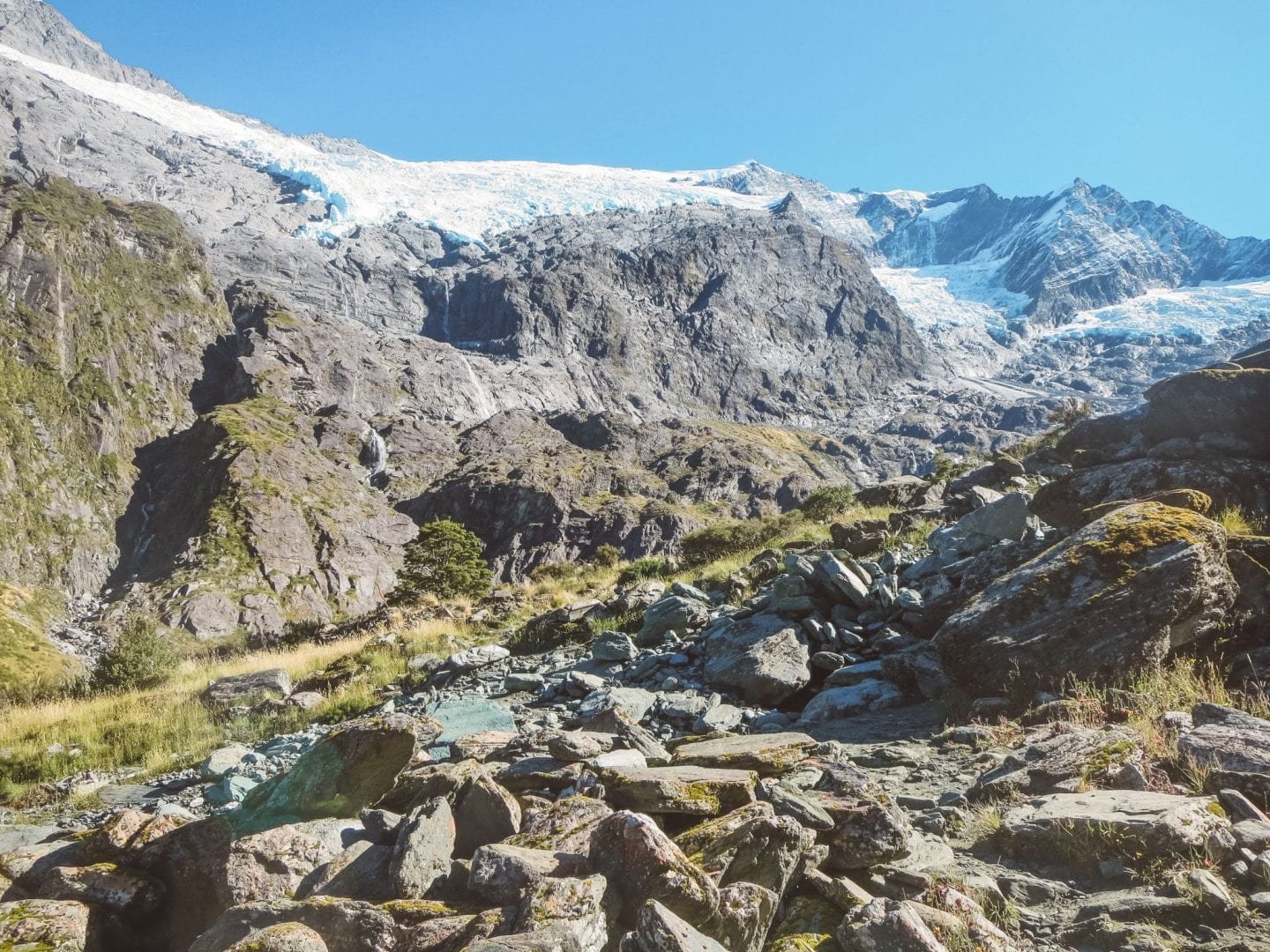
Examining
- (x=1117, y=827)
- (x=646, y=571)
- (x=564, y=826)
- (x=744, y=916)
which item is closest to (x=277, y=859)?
(x=564, y=826)

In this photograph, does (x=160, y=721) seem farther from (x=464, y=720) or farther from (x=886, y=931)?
(x=886, y=931)

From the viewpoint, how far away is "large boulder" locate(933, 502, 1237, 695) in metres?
7.65

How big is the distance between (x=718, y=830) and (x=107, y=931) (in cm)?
424

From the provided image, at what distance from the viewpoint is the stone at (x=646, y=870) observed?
3.96 meters

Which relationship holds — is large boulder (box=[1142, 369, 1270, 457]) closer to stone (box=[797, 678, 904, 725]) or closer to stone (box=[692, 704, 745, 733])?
stone (box=[797, 678, 904, 725])

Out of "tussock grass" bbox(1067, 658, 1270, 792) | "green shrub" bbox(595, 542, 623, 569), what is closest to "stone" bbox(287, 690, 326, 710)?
"tussock grass" bbox(1067, 658, 1270, 792)

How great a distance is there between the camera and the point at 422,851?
4684 mm

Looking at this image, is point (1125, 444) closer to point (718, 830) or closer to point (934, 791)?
point (934, 791)

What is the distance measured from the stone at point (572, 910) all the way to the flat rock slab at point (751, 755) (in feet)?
8.58

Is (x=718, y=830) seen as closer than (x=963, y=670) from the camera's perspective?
Yes

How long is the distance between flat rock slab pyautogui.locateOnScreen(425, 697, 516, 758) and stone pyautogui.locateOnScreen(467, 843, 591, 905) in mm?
4457

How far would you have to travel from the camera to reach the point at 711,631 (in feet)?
41.5

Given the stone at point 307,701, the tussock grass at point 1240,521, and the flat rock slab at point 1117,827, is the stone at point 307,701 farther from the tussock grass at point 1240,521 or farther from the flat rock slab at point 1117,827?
the tussock grass at point 1240,521

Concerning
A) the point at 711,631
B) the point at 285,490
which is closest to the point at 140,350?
the point at 285,490
